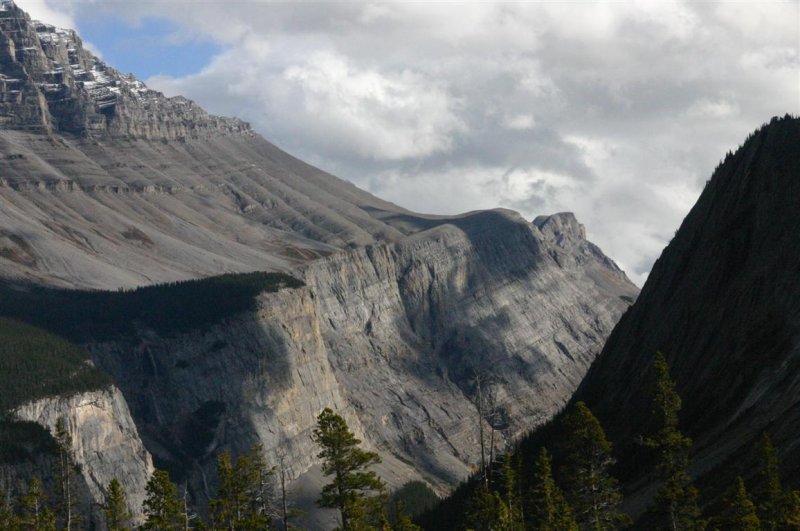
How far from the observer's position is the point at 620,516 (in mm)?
78062

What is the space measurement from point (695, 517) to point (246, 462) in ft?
89.6

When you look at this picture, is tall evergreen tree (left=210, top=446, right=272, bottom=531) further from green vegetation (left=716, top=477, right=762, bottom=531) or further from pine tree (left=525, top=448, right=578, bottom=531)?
green vegetation (left=716, top=477, right=762, bottom=531)

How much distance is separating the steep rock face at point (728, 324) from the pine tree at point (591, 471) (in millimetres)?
10300

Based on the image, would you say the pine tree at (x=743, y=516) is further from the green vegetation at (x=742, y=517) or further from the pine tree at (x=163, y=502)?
the pine tree at (x=163, y=502)

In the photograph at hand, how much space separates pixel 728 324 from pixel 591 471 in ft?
134

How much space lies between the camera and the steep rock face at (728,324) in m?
95.6

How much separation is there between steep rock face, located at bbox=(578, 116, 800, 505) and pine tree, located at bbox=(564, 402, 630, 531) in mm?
10300

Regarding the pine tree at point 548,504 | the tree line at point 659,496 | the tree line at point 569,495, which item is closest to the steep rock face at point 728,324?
the tree line at point 659,496

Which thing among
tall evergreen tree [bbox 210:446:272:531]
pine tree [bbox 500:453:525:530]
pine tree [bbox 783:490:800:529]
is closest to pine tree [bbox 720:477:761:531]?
pine tree [bbox 783:490:800:529]

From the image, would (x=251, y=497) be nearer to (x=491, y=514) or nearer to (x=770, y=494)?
(x=491, y=514)

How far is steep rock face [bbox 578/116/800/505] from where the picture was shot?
95.6 meters

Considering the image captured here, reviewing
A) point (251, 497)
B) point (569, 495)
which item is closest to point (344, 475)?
point (251, 497)

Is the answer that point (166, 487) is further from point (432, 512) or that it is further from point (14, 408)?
point (14, 408)

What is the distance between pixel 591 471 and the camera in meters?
79.2
